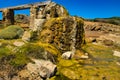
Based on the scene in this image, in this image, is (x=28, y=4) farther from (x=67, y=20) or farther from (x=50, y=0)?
(x=67, y=20)

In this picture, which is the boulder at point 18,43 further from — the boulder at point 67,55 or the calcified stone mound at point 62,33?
the boulder at point 67,55

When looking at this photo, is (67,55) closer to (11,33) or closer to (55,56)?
(55,56)

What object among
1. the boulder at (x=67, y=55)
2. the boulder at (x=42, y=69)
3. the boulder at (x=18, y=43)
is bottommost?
the boulder at (x=42, y=69)

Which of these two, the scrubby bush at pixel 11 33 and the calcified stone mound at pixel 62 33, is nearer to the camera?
the calcified stone mound at pixel 62 33

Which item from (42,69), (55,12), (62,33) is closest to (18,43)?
(62,33)

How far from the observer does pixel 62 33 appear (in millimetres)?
19203

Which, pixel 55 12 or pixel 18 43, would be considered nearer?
pixel 18 43

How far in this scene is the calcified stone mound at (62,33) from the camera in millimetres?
19000

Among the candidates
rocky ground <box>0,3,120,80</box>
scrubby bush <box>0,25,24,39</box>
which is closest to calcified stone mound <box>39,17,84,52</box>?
rocky ground <box>0,3,120,80</box>

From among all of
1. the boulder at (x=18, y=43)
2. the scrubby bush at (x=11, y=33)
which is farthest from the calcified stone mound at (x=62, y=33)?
the scrubby bush at (x=11, y=33)

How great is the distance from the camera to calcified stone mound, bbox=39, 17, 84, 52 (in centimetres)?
1900

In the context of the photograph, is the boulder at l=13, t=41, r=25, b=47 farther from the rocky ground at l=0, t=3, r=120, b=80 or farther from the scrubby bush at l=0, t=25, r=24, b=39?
the scrubby bush at l=0, t=25, r=24, b=39

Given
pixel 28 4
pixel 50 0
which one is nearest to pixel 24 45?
pixel 50 0

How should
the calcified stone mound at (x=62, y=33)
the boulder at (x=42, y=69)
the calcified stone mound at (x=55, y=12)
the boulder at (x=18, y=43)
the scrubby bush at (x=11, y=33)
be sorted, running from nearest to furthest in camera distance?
the boulder at (x=42, y=69), the boulder at (x=18, y=43), the calcified stone mound at (x=62, y=33), the scrubby bush at (x=11, y=33), the calcified stone mound at (x=55, y=12)
